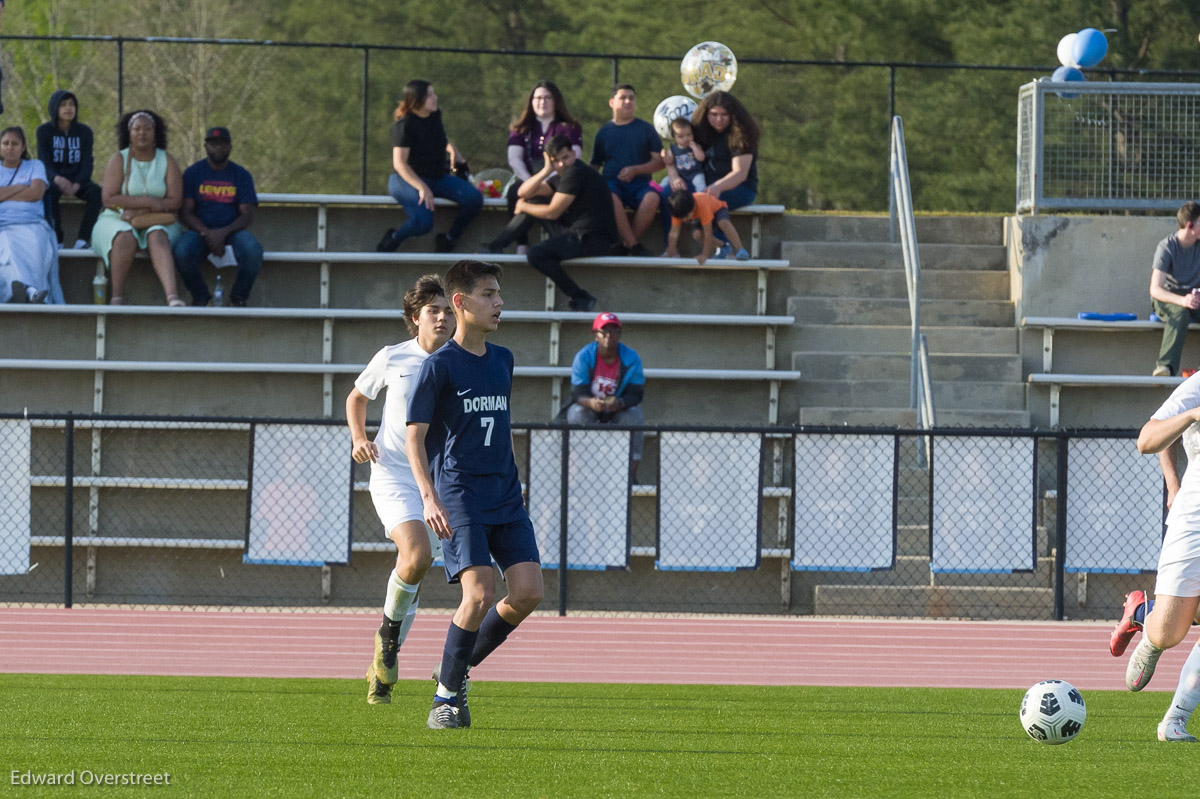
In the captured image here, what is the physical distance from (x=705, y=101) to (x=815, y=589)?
522 centimetres

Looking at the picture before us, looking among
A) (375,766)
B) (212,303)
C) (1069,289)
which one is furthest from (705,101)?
(375,766)

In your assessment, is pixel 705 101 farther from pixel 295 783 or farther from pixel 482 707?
pixel 295 783

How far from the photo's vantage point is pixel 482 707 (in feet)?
25.7

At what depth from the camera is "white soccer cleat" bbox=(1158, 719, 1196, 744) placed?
6.74 m

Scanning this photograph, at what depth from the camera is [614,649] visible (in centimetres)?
1071

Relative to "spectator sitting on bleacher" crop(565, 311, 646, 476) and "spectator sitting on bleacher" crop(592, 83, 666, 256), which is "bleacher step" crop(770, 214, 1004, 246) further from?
"spectator sitting on bleacher" crop(565, 311, 646, 476)

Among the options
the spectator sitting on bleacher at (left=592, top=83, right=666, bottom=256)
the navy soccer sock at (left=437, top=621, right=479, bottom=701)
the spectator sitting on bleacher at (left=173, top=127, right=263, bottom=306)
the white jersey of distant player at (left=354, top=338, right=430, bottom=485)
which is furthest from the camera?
the spectator sitting on bleacher at (left=592, top=83, right=666, bottom=256)

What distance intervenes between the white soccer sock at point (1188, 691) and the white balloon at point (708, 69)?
11.4m

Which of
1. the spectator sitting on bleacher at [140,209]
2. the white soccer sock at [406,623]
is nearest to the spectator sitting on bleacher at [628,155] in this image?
the spectator sitting on bleacher at [140,209]

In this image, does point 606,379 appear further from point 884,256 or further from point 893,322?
point 884,256

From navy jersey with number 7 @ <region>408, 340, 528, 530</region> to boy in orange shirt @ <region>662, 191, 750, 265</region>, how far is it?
26.6 ft

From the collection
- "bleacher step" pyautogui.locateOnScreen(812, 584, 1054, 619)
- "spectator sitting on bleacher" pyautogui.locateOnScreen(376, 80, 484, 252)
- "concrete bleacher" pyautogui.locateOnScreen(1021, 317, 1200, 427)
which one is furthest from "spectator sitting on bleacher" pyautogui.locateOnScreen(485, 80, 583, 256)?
"bleacher step" pyautogui.locateOnScreen(812, 584, 1054, 619)

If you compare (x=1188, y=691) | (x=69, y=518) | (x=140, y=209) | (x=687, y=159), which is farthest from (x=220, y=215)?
(x=1188, y=691)

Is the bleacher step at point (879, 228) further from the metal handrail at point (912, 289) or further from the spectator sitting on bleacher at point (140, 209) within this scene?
the spectator sitting on bleacher at point (140, 209)
